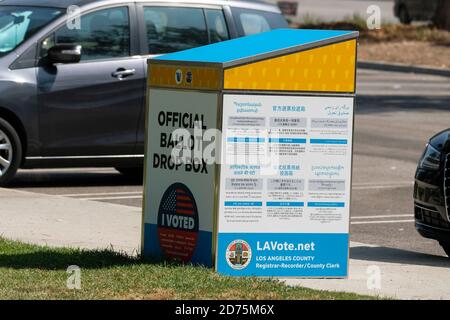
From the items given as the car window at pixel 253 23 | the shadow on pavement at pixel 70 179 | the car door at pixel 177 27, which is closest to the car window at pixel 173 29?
the car door at pixel 177 27

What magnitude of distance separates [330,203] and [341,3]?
159 feet

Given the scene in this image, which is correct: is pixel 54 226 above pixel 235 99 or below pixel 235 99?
below

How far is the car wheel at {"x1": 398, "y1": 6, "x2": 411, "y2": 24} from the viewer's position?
41.2 m

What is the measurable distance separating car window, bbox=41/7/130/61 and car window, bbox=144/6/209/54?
288 millimetres

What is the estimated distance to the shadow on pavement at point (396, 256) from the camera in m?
9.61

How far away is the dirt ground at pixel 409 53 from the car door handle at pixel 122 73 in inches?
747

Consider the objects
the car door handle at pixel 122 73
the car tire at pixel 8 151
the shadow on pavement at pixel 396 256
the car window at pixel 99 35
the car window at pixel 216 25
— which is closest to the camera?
the shadow on pavement at pixel 396 256

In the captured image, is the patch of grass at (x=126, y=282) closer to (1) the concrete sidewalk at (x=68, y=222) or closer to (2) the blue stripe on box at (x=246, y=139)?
(2) the blue stripe on box at (x=246, y=139)

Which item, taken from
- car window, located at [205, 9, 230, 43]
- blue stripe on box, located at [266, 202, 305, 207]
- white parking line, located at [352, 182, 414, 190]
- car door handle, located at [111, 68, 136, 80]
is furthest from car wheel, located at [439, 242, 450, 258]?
car window, located at [205, 9, 230, 43]

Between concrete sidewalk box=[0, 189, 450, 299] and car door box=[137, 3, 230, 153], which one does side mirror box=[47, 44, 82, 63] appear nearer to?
car door box=[137, 3, 230, 153]

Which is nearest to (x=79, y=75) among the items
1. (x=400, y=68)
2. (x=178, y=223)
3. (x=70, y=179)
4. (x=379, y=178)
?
(x=70, y=179)

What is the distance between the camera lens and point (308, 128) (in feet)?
27.5
